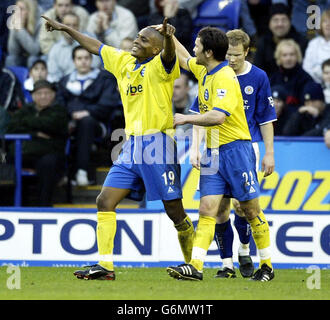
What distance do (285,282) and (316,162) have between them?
11.0 feet

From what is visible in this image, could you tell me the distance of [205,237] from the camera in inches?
298

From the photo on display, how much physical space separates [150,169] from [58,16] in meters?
6.24

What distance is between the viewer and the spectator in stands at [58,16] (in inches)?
527

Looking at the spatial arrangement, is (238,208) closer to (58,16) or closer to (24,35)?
(58,16)

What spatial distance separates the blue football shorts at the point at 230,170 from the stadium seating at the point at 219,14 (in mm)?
5737

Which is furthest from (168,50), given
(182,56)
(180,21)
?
(180,21)

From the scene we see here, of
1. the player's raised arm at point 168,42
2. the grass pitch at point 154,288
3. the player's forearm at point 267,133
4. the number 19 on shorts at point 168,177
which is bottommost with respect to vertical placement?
the grass pitch at point 154,288

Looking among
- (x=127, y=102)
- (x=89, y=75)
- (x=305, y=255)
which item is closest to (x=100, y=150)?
(x=89, y=75)

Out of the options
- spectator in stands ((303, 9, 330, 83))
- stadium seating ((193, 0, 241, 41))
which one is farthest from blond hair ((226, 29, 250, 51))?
stadium seating ((193, 0, 241, 41))

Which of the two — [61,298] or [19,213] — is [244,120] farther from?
[19,213]

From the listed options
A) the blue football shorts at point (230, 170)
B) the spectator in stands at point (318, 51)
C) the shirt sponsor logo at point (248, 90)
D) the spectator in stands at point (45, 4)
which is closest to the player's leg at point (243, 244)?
the blue football shorts at point (230, 170)

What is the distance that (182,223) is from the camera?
320 inches

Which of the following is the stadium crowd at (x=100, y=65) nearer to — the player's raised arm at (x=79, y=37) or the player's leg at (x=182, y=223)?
the player's leg at (x=182, y=223)

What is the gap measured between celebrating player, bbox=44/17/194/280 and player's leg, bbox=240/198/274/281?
2.04ft
